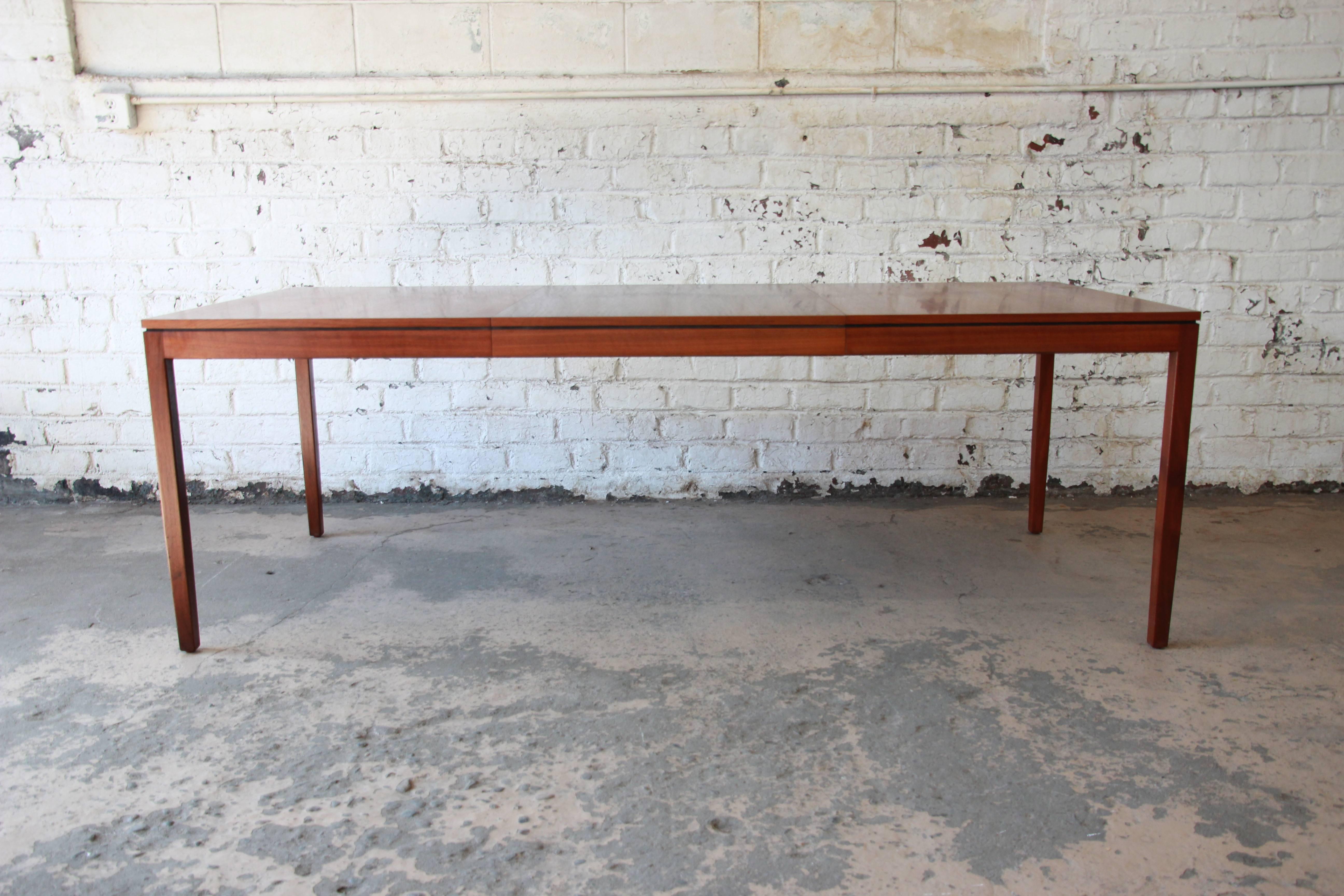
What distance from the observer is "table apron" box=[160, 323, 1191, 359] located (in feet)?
5.64

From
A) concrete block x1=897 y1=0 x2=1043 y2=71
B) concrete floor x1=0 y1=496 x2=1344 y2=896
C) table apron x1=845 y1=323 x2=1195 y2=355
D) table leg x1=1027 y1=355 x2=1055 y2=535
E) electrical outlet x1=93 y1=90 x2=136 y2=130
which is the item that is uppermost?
concrete block x1=897 y1=0 x2=1043 y2=71

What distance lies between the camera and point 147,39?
274cm

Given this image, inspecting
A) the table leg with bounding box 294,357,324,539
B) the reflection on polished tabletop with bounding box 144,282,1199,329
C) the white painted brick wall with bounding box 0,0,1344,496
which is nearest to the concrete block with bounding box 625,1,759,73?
the white painted brick wall with bounding box 0,0,1344,496

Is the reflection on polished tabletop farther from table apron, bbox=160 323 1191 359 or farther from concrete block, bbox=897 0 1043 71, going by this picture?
concrete block, bbox=897 0 1043 71

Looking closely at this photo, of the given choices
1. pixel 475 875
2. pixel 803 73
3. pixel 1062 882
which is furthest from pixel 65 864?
pixel 803 73

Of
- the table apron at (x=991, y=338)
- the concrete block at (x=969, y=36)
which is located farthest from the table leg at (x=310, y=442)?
the concrete block at (x=969, y=36)

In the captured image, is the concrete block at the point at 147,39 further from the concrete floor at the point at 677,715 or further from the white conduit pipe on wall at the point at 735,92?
the concrete floor at the point at 677,715

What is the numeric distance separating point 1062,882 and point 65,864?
1.27m

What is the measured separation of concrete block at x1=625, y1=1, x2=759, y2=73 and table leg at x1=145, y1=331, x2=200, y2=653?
61.5 inches

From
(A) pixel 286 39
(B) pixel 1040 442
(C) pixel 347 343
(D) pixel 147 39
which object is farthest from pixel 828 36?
(D) pixel 147 39

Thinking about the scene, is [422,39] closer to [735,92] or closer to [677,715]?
[735,92]

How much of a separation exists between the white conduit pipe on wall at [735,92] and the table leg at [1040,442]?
2.62 ft

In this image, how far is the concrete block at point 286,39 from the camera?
107 inches

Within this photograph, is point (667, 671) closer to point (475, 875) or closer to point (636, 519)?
point (475, 875)
